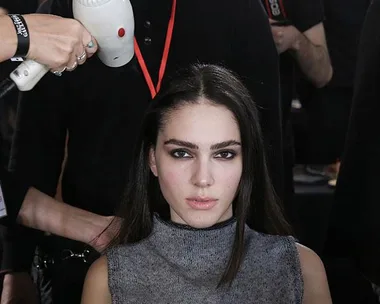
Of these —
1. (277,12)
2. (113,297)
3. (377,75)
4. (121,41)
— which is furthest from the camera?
(277,12)

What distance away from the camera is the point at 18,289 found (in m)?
2.01

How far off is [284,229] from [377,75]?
47cm

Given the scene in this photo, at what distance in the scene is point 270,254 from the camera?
1.79m

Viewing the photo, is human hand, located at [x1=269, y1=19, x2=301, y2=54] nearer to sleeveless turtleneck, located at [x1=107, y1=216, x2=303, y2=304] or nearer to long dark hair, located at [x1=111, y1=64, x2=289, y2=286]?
long dark hair, located at [x1=111, y1=64, x2=289, y2=286]

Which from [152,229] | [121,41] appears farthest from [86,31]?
[152,229]

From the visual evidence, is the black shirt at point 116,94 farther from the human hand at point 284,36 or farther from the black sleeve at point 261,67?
the human hand at point 284,36

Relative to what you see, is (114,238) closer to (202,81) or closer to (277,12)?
(202,81)

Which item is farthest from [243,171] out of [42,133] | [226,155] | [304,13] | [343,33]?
[343,33]

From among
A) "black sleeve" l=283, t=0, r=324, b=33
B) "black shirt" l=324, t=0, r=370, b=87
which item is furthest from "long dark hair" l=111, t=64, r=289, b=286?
"black shirt" l=324, t=0, r=370, b=87

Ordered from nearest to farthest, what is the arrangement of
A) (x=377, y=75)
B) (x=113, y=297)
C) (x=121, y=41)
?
1. (x=113, y=297)
2. (x=121, y=41)
3. (x=377, y=75)

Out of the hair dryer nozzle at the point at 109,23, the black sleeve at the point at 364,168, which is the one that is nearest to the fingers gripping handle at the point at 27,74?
the hair dryer nozzle at the point at 109,23

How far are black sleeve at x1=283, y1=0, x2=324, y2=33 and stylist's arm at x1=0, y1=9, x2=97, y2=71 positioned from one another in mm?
1167

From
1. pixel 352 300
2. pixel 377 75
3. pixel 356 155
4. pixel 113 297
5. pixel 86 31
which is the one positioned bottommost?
pixel 352 300

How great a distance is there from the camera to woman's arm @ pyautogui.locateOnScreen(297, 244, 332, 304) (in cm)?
178
